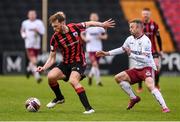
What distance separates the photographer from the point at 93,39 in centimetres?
2270

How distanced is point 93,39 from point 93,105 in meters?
8.73

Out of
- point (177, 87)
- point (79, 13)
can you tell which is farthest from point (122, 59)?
point (177, 87)

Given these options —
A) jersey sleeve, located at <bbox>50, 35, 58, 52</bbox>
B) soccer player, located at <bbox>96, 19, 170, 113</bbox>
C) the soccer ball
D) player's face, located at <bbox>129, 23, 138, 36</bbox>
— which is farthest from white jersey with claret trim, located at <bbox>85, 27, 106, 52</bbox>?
the soccer ball

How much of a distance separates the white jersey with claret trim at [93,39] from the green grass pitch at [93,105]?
2968mm

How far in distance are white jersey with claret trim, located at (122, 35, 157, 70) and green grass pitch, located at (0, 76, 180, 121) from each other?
98 centimetres

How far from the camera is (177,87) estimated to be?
66.9ft

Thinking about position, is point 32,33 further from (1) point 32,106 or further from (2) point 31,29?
(1) point 32,106

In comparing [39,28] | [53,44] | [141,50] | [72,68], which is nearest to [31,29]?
[39,28]

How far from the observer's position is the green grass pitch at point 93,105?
1167 cm

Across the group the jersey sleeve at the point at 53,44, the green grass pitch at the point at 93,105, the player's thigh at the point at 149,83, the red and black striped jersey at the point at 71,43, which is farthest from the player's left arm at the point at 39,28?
the player's thigh at the point at 149,83

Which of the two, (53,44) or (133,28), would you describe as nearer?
(133,28)

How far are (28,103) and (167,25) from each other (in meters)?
18.2

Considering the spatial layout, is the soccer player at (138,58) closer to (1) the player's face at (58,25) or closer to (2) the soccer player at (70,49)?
(2) the soccer player at (70,49)

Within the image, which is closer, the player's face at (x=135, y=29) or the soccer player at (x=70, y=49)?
the soccer player at (x=70, y=49)
